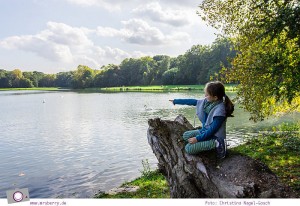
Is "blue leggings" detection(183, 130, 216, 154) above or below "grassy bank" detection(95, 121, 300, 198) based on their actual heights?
above

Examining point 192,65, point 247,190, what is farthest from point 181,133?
point 192,65

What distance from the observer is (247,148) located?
1086 cm

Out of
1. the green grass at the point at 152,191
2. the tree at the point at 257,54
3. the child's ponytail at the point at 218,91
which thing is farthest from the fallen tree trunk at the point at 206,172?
the tree at the point at 257,54

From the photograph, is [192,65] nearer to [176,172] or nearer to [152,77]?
[152,77]

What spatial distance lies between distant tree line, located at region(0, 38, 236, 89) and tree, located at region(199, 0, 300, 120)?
194 cm

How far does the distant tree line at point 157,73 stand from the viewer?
17.1 meters

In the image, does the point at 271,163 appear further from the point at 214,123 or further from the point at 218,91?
the point at 218,91

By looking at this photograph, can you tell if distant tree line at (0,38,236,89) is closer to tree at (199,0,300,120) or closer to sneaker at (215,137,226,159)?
tree at (199,0,300,120)

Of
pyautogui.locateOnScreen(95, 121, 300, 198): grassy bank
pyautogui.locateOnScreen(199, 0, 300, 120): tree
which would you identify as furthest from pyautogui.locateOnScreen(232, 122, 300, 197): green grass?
pyautogui.locateOnScreen(199, 0, 300, 120): tree

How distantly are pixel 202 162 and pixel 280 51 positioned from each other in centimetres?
518

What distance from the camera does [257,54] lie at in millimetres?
9711

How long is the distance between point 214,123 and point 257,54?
577cm

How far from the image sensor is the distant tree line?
56.0 feet

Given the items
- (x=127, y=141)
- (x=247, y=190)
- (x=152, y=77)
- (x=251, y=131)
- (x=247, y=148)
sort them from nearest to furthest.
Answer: (x=247, y=190)
(x=247, y=148)
(x=127, y=141)
(x=251, y=131)
(x=152, y=77)
